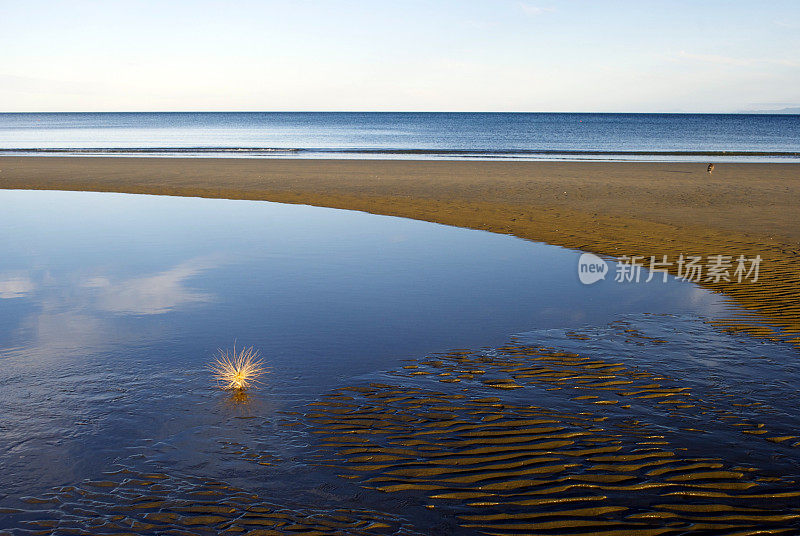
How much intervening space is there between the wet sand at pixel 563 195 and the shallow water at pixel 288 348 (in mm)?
2053

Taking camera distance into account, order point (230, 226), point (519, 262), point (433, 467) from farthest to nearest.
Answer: point (230, 226), point (519, 262), point (433, 467)

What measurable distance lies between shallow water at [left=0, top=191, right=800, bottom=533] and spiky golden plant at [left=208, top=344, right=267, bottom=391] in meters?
0.18

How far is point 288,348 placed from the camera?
804 centimetres

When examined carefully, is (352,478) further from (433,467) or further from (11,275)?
(11,275)

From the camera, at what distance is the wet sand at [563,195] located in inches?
561

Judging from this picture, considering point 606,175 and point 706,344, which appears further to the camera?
point 606,175

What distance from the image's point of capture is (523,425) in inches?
237

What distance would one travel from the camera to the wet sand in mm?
14250

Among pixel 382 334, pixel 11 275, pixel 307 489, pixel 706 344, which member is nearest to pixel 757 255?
pixel 706 344

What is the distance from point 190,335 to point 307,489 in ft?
13.6

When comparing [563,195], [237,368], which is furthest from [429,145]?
[237,368]
